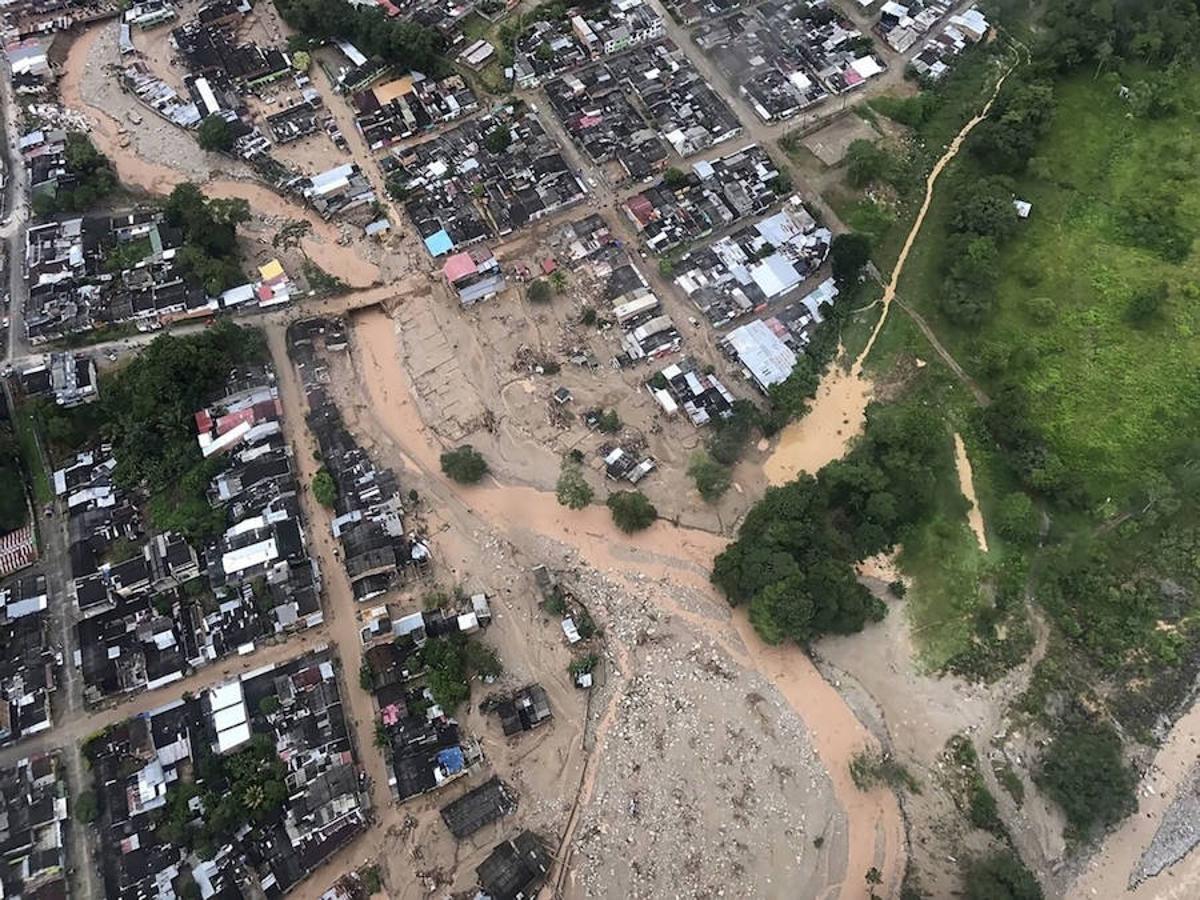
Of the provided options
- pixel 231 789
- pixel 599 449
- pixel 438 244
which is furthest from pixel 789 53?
pixel 231 789

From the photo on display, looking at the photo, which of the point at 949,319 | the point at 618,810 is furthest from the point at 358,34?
the point at 618,810

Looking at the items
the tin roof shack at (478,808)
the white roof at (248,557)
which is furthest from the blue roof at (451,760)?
the white roof at (248,557)

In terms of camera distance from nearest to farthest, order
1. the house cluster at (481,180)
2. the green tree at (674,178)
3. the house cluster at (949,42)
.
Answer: the house cluster at (481,180) → the green tree at (674,178) → the house cluster at (949,42)

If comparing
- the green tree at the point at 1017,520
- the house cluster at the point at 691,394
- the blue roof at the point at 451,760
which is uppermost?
the house cluster at the point at 691,394

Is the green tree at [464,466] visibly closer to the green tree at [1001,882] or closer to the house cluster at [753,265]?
the house cluster at [753,265]

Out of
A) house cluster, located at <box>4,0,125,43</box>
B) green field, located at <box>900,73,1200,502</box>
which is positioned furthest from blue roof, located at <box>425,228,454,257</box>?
house cluster, located at <box>4,0,125,43</box>

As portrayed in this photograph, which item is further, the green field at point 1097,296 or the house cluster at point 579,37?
the house cluster at point 579,37
